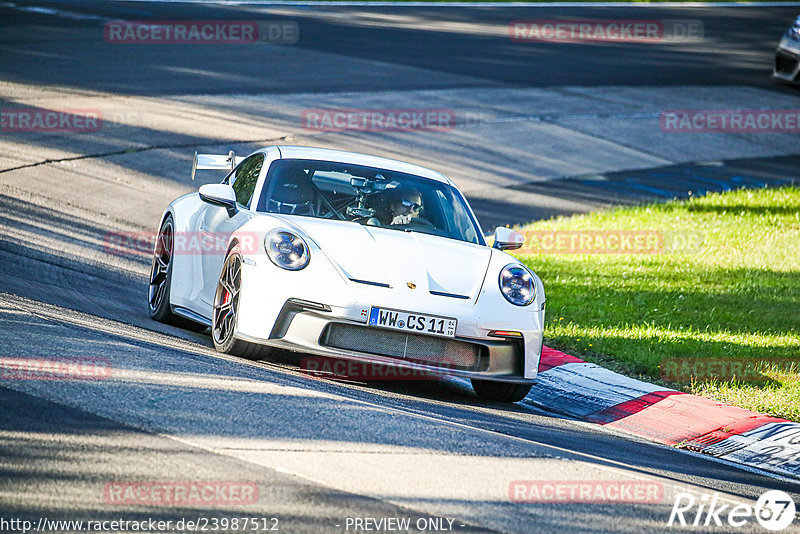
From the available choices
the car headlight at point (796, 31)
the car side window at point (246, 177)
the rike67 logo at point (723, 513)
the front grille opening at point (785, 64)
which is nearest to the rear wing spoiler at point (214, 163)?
the car side window at point (246, 177)

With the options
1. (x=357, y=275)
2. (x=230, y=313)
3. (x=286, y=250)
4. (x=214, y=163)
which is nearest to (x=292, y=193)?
(x=286, y=250)

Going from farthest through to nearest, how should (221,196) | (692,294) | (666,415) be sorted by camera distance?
(692,294), (221,196), (666,415)

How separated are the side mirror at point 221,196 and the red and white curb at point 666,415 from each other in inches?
98.5

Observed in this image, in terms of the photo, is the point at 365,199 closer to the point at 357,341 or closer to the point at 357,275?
the point at 357,275

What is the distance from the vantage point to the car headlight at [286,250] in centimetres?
670

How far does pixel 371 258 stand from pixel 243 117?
1023 centimetres

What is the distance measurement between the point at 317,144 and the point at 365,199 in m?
8.01

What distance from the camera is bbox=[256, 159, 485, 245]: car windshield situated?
7.62 meters

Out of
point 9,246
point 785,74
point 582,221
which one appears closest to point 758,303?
point 582,221

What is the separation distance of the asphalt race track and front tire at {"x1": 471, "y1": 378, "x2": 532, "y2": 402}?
0.48 ft

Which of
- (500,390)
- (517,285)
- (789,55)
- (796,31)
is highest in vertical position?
(796,31)

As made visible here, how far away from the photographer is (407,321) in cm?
653

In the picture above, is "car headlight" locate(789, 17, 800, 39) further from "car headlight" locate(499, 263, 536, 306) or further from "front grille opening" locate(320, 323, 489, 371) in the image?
"front grille opening" locate(320, 323, 489, 371)

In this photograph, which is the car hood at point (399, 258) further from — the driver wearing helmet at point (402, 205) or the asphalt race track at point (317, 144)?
the asphalt race track at point (317, 144)
